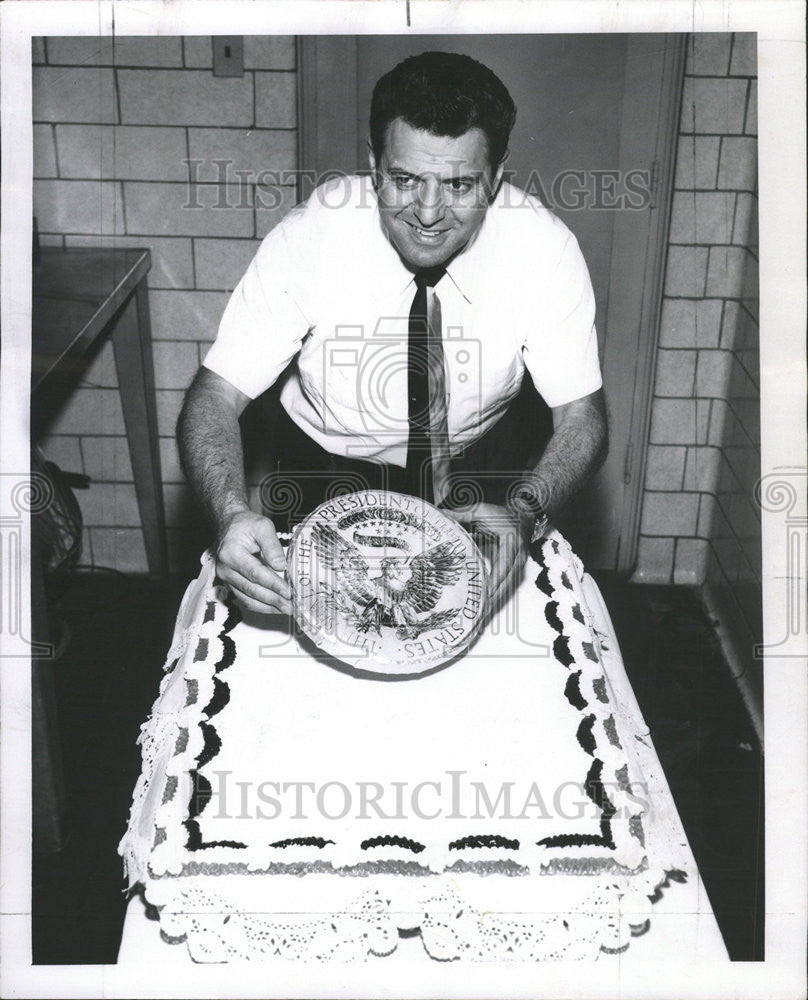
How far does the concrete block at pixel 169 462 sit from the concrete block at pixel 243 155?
2.24 ft

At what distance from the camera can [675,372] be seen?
8.66 ft

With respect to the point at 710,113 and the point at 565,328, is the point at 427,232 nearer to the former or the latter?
the point at 565,328

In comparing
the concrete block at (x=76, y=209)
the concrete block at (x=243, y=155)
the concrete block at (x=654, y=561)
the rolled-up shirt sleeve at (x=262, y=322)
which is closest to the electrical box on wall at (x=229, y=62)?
the concrete block at (x=243, y=155)

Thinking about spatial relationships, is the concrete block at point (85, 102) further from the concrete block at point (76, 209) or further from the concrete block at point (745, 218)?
the concrete block at point (745, 218)

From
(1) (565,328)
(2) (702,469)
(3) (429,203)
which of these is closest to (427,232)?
(3) (429,203)

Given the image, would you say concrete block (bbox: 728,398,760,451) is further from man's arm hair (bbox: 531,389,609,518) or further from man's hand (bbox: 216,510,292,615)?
man's hand (bbox: 216,510,292,615)

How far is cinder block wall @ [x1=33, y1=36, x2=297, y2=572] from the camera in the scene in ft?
7.65

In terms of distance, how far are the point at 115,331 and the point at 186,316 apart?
0.61 ft

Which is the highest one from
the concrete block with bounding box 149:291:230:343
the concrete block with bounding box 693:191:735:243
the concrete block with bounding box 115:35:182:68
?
the concrete block with bounding box 115:35:182:68

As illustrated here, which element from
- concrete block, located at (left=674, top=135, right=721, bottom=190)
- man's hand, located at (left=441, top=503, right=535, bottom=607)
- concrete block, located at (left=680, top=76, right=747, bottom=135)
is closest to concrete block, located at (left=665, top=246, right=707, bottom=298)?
concrete block, located at (left=674, top=135, right=721, bottom=190)

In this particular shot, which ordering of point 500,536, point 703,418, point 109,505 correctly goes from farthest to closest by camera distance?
point 109,505
point 703,418
point 500,536

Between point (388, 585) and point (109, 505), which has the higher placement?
point (388, 585)

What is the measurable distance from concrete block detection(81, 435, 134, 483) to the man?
89 centimetres

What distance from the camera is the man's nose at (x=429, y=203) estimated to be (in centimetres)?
160
